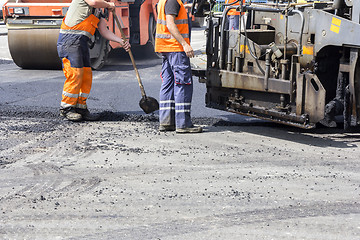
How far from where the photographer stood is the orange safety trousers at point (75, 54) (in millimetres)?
6789

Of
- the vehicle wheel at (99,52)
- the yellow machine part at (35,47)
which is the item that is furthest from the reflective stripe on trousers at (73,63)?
the vehicle wheel at (99,52)

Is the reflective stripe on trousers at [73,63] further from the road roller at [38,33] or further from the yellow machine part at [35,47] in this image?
the yellow machine part at [35,47]

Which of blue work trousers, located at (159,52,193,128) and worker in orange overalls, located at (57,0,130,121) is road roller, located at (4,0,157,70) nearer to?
A: worker in orange overalls, located at (57,0,130,121)

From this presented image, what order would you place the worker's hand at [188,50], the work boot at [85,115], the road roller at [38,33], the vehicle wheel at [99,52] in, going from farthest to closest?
the vehicle wheel at [99,52] → the road roller at [38,33] → the work boot at [85,115] → the worker's hand at [188,50]

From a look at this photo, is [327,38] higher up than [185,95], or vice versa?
[327,38]

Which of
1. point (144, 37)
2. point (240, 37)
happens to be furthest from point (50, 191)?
point (144, 37)

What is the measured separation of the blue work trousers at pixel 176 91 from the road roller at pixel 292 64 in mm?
382

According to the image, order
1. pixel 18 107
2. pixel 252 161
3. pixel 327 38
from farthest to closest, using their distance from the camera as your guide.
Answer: pixel 18 107 → pixel 327 38 → pixel 252 161

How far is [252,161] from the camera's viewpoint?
5066 mm

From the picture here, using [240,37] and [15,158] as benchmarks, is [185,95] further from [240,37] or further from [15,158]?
[15,158]

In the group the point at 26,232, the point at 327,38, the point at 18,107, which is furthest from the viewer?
the point at 18,107

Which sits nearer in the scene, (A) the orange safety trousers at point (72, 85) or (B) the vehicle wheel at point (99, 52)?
(A) the orange safety trousers at point (72, 85)

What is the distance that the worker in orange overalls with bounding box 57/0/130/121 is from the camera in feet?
22.2

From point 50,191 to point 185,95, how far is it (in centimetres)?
234
